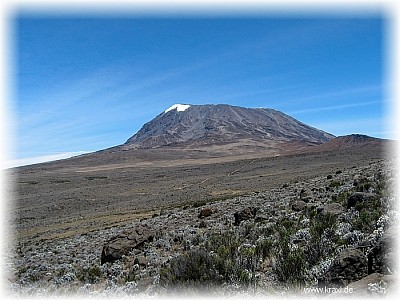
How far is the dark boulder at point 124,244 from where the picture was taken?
10.9 meters

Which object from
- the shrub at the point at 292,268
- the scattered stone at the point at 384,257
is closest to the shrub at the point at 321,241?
the shrub at the point at 292,268

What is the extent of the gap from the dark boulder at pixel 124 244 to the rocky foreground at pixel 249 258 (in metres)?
0.03

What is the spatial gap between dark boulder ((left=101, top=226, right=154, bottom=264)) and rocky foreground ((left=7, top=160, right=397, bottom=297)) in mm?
32

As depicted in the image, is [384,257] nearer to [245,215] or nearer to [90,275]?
[90,275]

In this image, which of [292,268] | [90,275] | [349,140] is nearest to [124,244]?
[90,275]

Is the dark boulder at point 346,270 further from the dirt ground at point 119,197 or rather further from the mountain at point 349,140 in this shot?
the mountain at point 349,140

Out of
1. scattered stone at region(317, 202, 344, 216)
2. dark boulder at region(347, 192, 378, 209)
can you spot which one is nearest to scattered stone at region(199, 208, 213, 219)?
scattered stone at region(317, 202, 344, 216)

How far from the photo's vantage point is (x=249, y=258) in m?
7.02

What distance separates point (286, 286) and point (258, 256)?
1.80 meters

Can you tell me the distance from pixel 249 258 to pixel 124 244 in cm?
553

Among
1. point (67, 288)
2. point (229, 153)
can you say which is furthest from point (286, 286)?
point (229, 153)

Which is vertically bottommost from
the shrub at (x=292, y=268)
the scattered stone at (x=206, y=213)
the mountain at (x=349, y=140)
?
the scattered stone at (x=206, y=213)

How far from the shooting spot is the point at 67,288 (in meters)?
8.90

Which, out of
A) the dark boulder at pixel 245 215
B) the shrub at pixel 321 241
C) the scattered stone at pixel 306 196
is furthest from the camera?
the scattered stone at pixel 306 196
